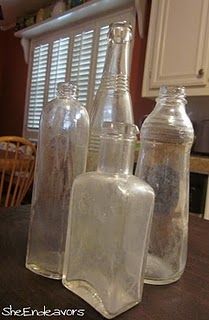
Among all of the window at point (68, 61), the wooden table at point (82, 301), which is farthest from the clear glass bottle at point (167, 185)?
the window at point (68, 61)

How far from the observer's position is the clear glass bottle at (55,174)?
13.9 inches

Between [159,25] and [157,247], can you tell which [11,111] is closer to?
[159,25]

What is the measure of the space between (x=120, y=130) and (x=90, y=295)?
0.17 m

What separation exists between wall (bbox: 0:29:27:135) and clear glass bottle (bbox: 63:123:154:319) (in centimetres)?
340

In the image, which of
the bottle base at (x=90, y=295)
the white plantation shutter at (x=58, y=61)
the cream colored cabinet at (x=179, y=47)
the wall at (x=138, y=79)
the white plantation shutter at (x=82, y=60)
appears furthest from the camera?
the white plantation shutter at (x=58, y=61)

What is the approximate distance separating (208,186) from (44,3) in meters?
2.75

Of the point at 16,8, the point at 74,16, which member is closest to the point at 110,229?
the point at 74,16

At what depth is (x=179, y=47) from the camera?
1.73 m

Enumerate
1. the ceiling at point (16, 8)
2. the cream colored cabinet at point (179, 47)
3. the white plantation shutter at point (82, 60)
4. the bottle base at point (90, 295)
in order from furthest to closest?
1. the ceiling at point (16, 8)
2. the white plantation shutter at point (82, 60)
3. the cream colored cabinet at point (179, 47)
4. the bottle base at point (90, 295)

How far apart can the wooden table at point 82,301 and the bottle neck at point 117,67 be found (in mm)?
260

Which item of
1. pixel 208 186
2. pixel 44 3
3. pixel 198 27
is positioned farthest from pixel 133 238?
pixel 44 3

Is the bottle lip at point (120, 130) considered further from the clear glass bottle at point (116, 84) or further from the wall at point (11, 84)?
the wall at point (11, 84)

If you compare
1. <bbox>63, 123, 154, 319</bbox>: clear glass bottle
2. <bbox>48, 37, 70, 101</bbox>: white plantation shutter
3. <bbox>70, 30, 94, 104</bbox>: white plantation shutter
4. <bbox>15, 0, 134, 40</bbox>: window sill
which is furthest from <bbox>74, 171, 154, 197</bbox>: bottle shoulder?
<bbox>48, 37, 70, 101</bbox>: white plantation shutter

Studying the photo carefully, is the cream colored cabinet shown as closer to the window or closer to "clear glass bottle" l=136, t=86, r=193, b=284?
the window
